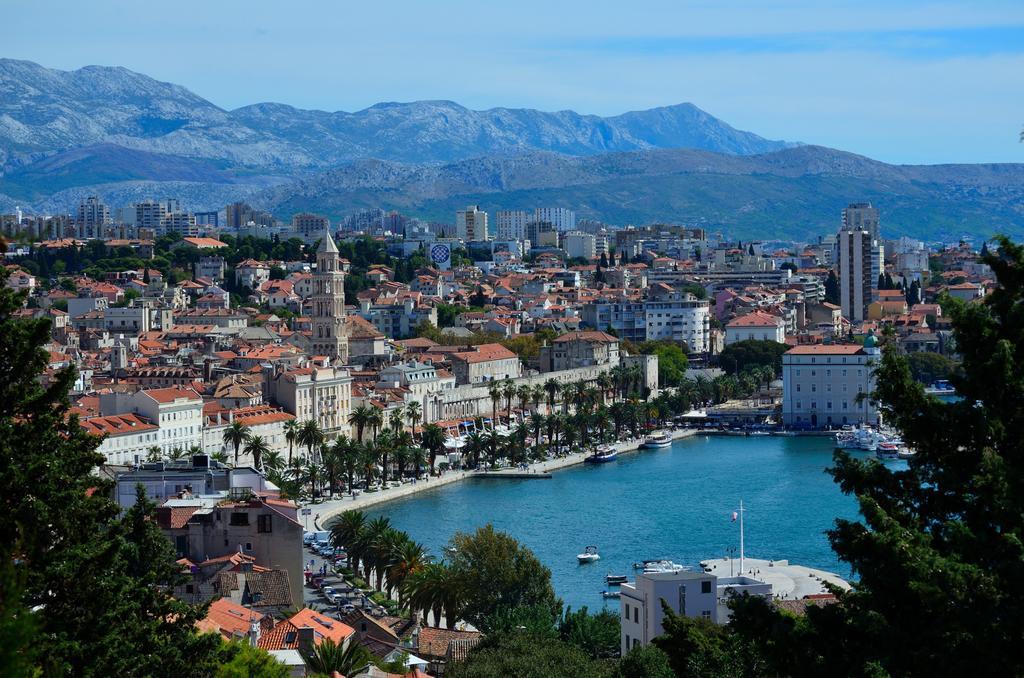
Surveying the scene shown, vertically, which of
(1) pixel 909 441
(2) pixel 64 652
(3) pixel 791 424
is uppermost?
(1) pixel 909 441

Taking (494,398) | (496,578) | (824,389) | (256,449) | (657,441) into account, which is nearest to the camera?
(496,578)

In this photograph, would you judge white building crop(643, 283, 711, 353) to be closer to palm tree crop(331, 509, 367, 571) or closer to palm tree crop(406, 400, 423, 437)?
palm tree crop(406, 400, 423, 437)

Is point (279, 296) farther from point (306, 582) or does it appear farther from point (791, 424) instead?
point (306, 582)

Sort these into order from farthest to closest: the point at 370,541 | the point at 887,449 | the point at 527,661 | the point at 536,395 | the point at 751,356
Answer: the point at 751,356
the point at 536,395
the point at 887,449
the point at 370,541
the point at 527,661

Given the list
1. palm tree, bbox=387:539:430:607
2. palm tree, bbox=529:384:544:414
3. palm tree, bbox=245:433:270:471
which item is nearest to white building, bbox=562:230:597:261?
palm tree, bbox=529:384:544:414

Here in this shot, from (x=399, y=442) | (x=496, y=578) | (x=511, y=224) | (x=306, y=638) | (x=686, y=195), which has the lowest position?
(x=399, y=442)

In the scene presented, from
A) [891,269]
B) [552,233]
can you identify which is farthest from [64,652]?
[552,233]

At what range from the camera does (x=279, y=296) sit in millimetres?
59094

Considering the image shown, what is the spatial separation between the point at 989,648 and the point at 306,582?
14.5 metres

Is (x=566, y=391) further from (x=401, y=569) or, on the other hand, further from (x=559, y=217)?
(x=559, y=217)

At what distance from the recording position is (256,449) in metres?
29.9

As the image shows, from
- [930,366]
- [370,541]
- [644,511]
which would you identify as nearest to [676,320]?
[930,366]

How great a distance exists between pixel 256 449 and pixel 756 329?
3012 cm

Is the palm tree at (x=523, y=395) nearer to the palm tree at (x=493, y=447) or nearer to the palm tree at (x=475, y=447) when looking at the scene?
the palm tree at (x=493, y=447)
